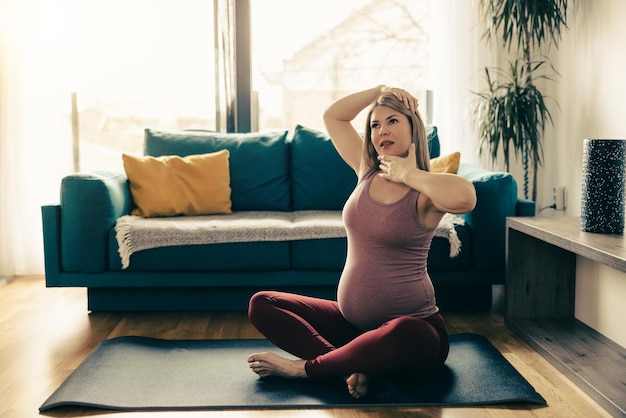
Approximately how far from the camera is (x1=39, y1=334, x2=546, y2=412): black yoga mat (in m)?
2.20

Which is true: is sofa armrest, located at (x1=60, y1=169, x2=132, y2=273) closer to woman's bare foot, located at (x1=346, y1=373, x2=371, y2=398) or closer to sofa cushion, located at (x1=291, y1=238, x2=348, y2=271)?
sofa cushion, located at (x1=291, y1=238, x2=348, y2=271)

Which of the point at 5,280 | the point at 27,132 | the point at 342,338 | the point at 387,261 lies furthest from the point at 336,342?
the point at 27,132

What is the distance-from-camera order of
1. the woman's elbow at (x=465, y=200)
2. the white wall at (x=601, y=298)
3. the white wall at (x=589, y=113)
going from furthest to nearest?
1. the white wall at (x=589, y=113)
2. the white wall at (x=601, y=298)
3. the woman's elbow at (x=465, y=200)

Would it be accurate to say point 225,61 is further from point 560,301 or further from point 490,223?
point 560,301

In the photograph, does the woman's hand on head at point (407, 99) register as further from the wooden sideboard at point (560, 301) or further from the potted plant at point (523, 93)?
the potted plant at point (523, 93)

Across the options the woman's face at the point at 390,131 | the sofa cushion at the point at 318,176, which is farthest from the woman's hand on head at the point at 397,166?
the sofa cushion at the point at 318,176

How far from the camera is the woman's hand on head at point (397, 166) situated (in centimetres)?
223

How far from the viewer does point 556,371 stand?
8.27ft

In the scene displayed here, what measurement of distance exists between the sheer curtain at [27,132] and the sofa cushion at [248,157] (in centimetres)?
81

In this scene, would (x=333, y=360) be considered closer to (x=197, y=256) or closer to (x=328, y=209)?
(x=197, y=256)

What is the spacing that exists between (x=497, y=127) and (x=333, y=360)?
2.21 metres

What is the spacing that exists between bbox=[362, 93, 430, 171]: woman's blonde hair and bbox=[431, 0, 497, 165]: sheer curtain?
2.19m

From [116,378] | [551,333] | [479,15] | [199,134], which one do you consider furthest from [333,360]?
[479,15]

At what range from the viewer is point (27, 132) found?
4.35 meters
